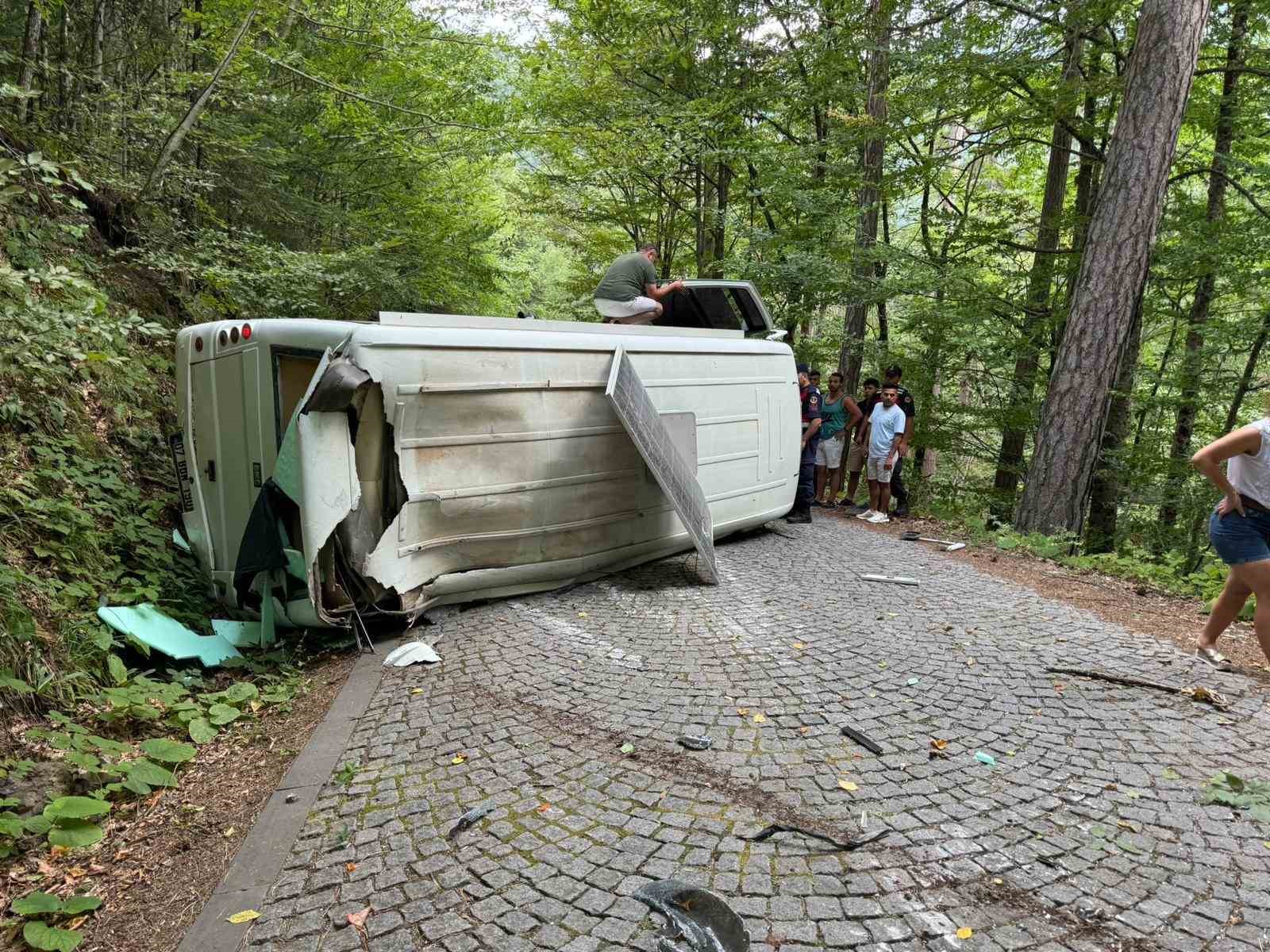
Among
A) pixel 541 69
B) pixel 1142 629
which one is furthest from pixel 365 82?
pixel 1142 629

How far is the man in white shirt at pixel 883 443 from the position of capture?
30.2 feet

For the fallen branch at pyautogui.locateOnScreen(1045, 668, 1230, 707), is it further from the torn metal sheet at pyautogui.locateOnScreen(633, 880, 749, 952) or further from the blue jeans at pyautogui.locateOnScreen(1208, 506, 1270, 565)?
the torn metal sheet at pyautogui.locateOnScreen(633, 880, 749, 952)

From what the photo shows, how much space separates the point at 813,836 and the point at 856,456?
8.52 m

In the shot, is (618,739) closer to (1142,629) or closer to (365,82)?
(1142,629)

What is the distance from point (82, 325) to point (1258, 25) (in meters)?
12.5

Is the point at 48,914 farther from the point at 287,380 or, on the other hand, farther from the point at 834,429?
the point at 834,429

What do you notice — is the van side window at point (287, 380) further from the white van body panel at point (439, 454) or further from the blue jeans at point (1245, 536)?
the blue jeans at point (1245, 536)

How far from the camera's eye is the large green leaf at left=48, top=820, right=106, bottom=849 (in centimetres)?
265

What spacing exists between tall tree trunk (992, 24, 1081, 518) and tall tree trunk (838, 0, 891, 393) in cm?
247

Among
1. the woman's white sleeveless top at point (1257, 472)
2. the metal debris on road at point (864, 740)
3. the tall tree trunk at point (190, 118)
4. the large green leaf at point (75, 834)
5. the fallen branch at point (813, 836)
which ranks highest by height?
the tall tree trunk at point (190, 118)

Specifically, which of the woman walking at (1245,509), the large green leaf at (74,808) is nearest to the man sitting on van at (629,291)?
the woman walking at (1245,509)

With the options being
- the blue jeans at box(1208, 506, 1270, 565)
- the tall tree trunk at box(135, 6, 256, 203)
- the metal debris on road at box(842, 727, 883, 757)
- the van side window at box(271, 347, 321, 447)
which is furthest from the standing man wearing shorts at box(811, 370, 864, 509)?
the tall tree trunk at box(135, 6, 256, 203)

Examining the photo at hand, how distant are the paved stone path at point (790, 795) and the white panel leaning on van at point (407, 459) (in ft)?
2.19

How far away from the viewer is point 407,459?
180 inches
